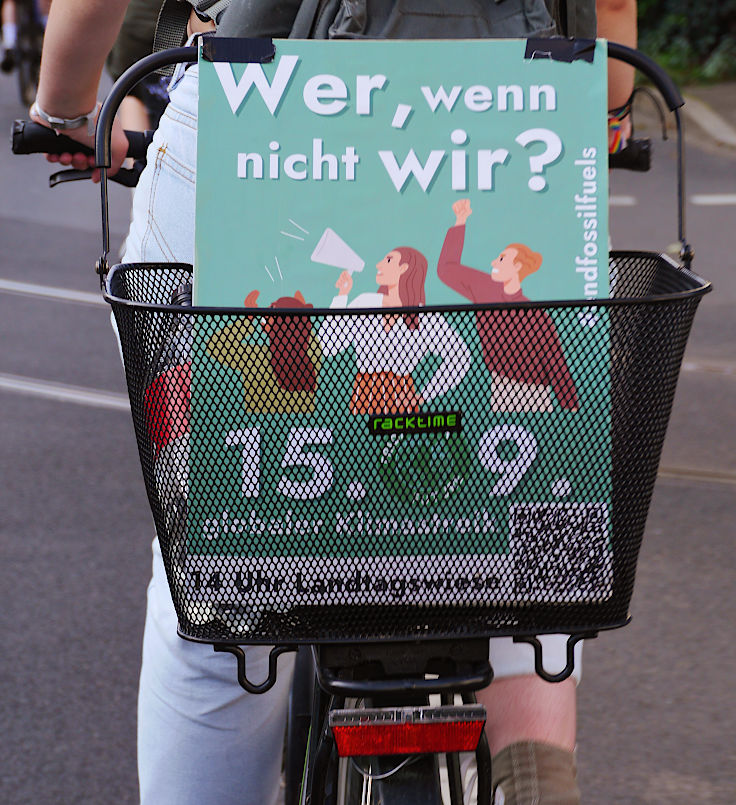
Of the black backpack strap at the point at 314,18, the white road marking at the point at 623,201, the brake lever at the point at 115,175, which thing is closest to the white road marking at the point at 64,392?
the brake lever at the point at 115,175

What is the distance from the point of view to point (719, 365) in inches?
204

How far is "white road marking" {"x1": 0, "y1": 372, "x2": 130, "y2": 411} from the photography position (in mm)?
4758

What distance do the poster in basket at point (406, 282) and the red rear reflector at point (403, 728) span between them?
15 cm

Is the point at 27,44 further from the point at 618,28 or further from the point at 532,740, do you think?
the point at 532,740

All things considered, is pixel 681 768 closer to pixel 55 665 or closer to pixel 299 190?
pixel 55 665

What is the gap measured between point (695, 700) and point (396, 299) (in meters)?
2.09

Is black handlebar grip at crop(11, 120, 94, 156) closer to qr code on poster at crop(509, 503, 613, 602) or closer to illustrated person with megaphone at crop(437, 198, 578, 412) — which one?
illustrated person with megaphone at crop(437, 198, 578, 412)

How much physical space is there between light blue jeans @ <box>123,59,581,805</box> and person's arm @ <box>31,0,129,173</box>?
118mm

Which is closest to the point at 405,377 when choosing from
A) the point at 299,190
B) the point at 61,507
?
the point at 299,190

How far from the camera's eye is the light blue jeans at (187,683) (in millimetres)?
1602

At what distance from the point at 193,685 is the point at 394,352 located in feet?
2.38

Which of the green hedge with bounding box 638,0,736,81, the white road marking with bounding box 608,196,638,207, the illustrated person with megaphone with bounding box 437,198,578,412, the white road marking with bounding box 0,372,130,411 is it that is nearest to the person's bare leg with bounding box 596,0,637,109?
the illustrated person with megaphone with bounding box 437,198,578,412

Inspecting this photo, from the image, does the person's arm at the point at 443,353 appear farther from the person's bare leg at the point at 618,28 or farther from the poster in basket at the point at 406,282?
the person's bare leg at the point at 618,28

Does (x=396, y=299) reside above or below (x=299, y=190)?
below
